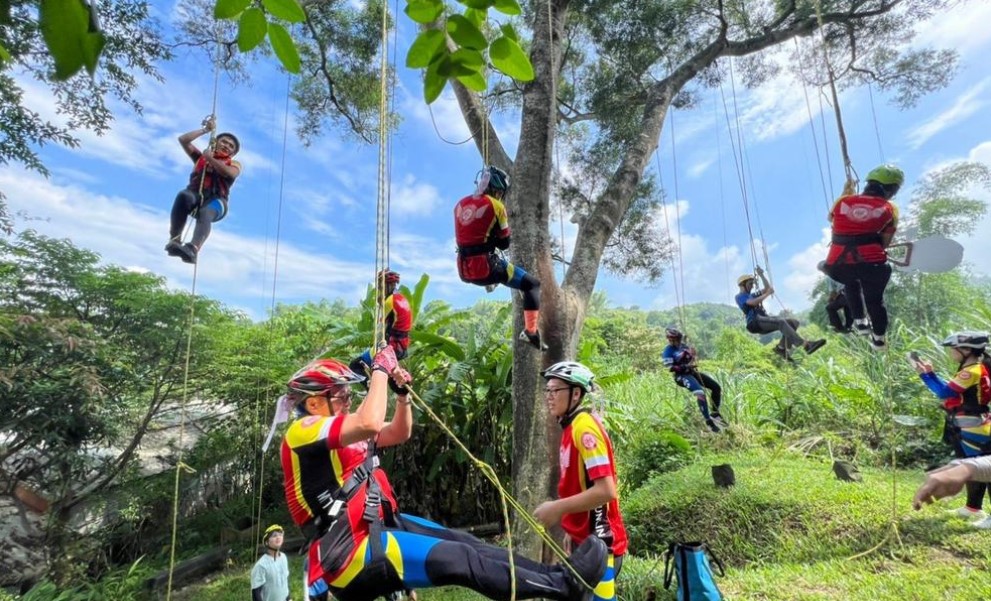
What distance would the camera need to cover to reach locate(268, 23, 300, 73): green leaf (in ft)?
3.10

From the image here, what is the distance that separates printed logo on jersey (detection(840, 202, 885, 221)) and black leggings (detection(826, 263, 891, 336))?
39 cm

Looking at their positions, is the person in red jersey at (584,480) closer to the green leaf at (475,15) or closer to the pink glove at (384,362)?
the pink glove at (384,362)

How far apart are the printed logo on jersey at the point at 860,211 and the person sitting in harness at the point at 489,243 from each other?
246 cm

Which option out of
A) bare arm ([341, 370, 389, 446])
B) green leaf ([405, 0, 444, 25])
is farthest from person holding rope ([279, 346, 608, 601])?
green leaf ([405, 0, 444, 25])

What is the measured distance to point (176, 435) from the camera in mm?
8117

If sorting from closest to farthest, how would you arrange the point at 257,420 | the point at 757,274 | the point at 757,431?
the point at 757,274 < the point at 757,431 < the point at 257,420

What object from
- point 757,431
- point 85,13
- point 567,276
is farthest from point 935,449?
point 85,13

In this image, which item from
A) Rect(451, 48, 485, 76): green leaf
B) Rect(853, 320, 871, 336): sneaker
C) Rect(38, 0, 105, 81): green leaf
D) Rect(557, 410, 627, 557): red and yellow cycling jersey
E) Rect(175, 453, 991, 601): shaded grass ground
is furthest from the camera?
Rect(853, 320, 871, 336): sneaker

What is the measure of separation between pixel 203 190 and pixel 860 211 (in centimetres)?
505

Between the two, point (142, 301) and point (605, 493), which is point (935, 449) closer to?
point (605, 493)

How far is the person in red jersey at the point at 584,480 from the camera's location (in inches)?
90.3

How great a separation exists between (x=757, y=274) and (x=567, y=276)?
222 cm

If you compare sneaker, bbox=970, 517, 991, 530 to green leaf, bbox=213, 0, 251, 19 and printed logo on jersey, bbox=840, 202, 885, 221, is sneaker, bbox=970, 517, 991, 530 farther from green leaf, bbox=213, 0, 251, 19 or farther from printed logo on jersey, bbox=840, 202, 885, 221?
green leaf, bbox=213, 0, 251, 19

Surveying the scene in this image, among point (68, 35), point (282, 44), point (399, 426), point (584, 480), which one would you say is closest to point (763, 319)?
point (584, 480)
